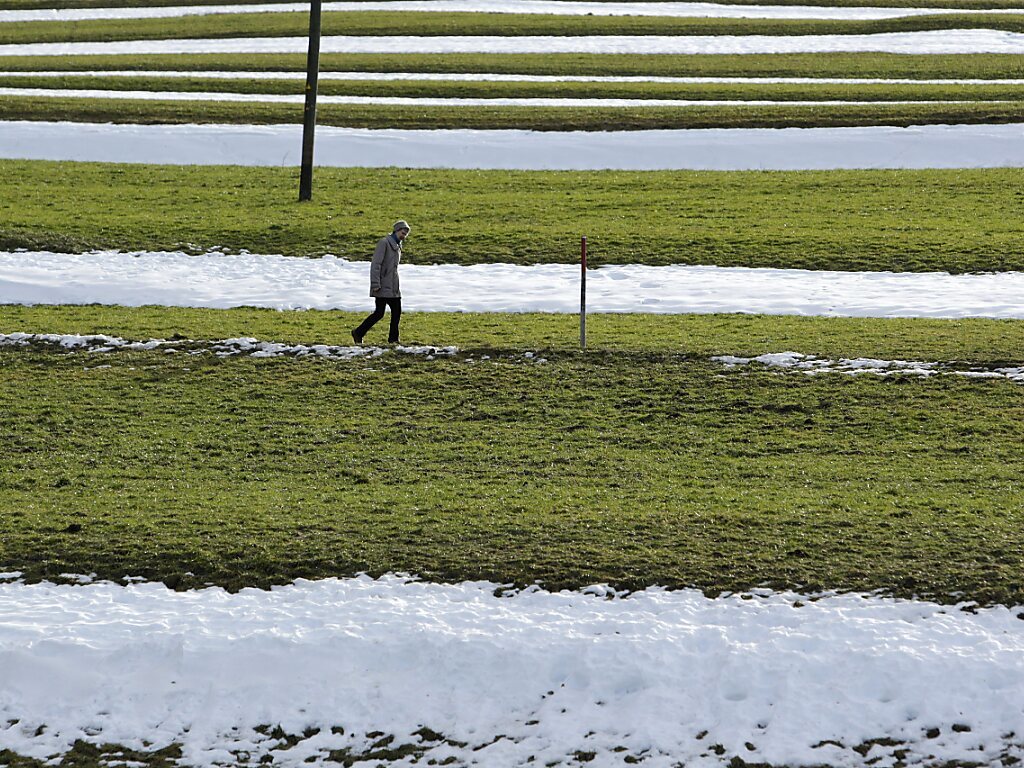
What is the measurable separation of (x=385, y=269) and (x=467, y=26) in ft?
146

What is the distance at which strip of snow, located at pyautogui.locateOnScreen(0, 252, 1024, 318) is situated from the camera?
18.8m

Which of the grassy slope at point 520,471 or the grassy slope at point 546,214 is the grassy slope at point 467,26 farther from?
the grassy slope at point 520,471

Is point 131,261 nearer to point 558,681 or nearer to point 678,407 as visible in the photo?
point 678,407

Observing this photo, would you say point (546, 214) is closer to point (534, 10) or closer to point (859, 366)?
point (859, 366)

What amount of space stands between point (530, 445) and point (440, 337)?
15.0 feet

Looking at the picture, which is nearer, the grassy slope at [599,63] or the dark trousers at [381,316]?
the dark trousers at [381,316]

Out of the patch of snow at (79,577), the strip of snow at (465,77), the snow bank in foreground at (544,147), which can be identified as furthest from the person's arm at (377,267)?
the strip of snow at (465,77)

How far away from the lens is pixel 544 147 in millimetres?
32594

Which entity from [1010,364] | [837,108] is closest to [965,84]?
[837,108]

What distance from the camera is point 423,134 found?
3388cm

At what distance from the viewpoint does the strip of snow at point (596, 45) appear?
2015 inches

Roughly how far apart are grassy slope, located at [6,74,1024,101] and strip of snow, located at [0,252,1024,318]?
2009cm

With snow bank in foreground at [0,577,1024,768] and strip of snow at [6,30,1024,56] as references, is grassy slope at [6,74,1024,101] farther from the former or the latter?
A: snow bank in foreground at [0,577,1024,768]

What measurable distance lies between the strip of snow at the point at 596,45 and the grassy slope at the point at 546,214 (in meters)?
23.5
